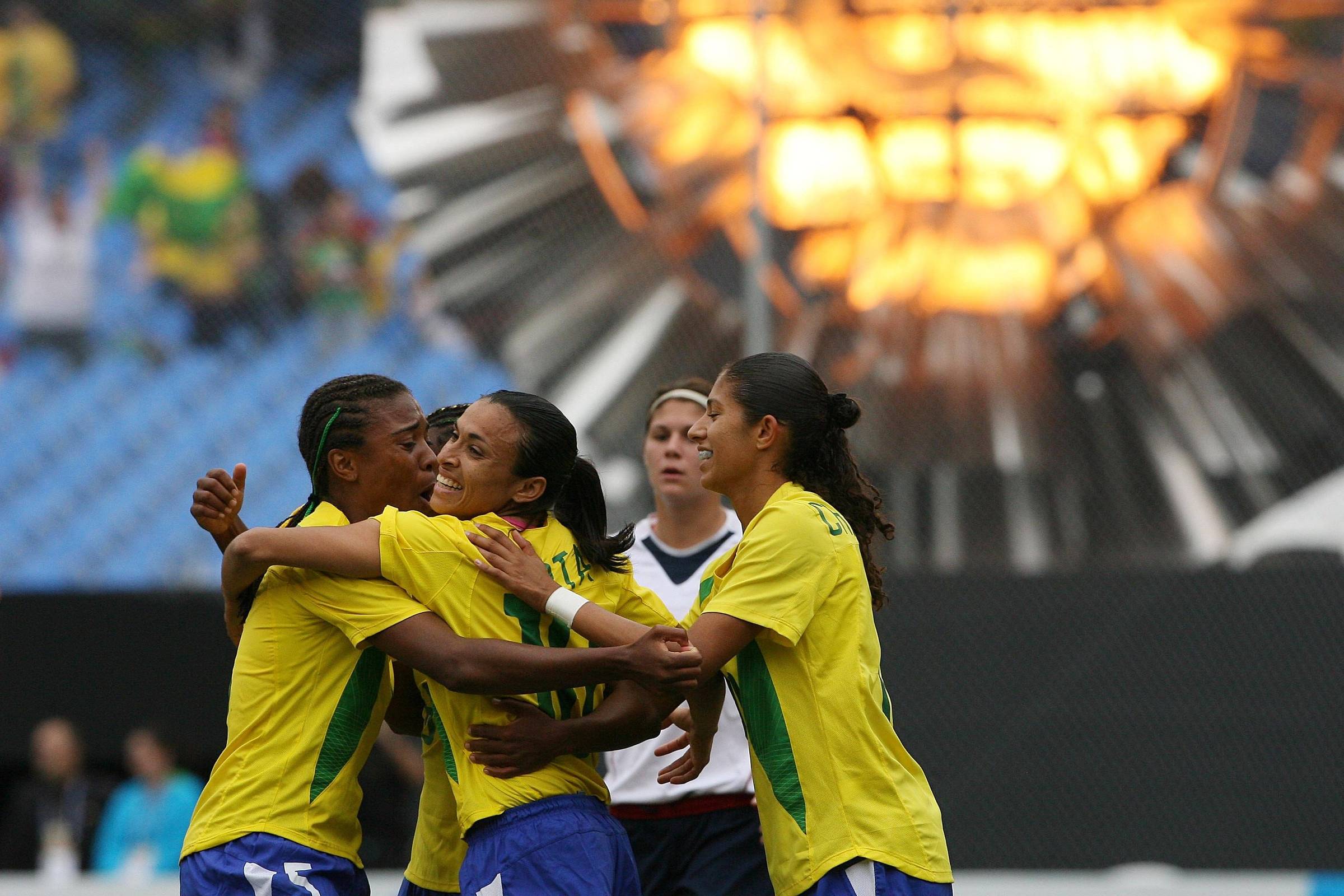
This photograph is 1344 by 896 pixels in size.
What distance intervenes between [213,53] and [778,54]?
142 inches

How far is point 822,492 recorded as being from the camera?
10.5 ft

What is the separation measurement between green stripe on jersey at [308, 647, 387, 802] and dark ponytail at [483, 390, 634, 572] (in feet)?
1.37

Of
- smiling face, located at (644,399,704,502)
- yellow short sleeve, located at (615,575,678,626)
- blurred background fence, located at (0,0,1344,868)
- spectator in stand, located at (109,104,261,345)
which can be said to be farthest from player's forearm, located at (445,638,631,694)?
spectator in stand, located at (109,104,261,345)

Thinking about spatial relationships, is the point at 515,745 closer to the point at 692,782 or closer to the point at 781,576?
the point at 781,576

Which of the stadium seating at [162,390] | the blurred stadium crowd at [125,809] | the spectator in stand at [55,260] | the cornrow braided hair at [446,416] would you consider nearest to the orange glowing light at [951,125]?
the stadium seating at [162,390]

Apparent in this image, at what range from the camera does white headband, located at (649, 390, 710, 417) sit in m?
4.38

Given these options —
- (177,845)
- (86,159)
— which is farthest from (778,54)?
(177,845)

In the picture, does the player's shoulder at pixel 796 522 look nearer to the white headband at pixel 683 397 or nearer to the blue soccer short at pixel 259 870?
the blue soccer short at pixel 259 870

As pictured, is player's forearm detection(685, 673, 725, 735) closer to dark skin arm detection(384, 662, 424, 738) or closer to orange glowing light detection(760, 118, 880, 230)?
dark skin arm detection(384, 662, 424, 738)

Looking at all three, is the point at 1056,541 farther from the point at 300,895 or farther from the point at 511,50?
the point at 300,895

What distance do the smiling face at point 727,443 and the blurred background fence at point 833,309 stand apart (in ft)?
14.7

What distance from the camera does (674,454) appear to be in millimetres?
4273

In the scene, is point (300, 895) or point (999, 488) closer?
point (300, 895)

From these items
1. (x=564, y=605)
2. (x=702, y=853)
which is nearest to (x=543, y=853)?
(x=564, y=605)
